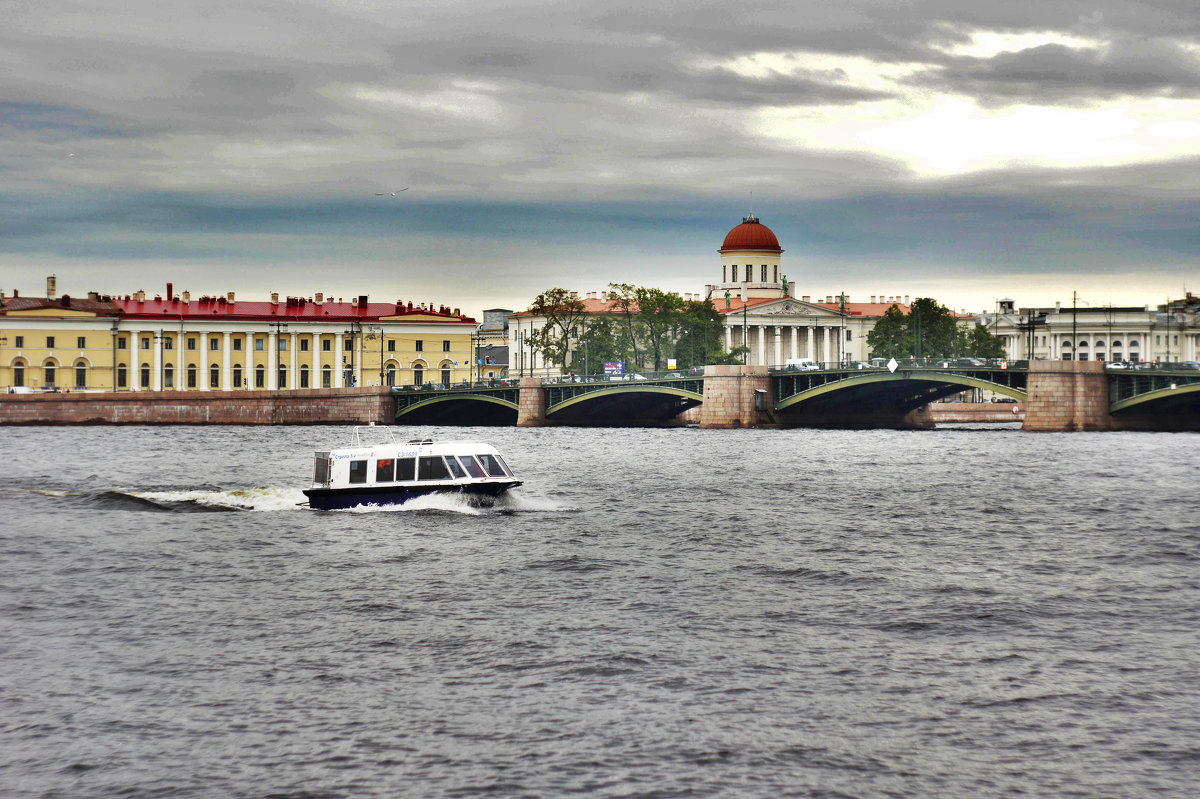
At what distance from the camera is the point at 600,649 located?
47.9 feet

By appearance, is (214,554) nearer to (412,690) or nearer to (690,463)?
(412,690)

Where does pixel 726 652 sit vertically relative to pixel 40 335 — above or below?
below

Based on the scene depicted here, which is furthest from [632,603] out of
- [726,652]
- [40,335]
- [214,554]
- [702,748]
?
[40,335]

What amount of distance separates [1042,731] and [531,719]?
4.23 meters

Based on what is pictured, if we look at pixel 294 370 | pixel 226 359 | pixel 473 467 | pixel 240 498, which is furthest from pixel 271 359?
pixel 473 467

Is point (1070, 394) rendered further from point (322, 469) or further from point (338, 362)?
point (338, 362)

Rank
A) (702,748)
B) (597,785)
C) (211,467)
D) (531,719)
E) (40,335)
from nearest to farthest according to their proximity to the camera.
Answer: (597,785)
(702,748)
(531,719)
(211,467)
(40,335)

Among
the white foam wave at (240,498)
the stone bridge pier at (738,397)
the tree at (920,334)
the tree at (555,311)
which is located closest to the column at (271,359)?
the tree at (555,311)

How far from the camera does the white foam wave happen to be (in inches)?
1188


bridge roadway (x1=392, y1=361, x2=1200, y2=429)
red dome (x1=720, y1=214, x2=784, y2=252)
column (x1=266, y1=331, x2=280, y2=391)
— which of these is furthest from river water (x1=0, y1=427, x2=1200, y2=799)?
red dome (x1=720, y1=214, x2=784, y2=252)

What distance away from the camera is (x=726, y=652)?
1450 cm

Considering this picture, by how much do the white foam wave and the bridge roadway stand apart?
117 ft

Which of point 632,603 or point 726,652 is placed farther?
point 632,603

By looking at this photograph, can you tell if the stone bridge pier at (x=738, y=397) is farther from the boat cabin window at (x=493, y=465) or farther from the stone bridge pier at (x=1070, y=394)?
the boat cabin window at (x=493, y=465)
